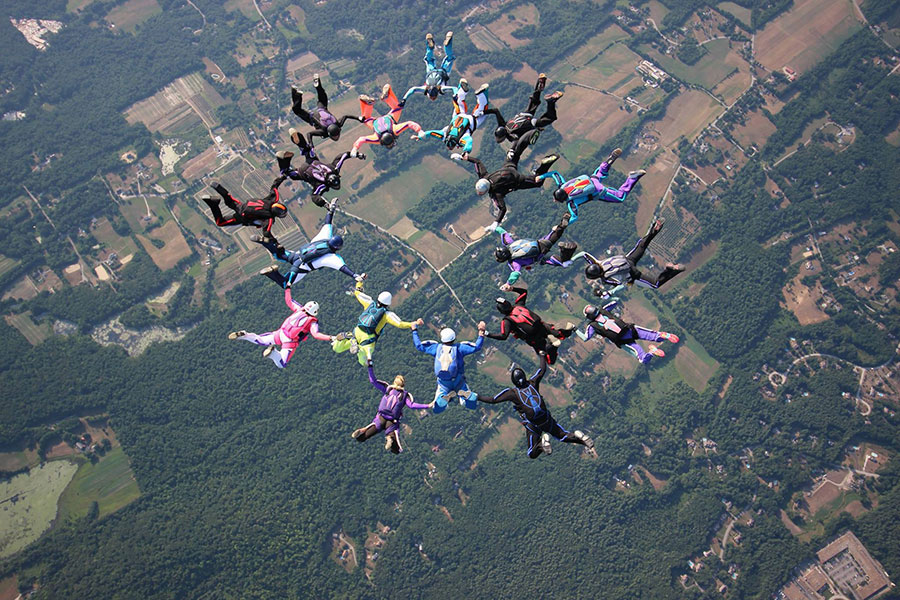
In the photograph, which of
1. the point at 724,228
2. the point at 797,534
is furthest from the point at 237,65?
the point at 797,534

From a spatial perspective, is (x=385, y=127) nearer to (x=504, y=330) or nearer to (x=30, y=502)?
(x=504, y=330)

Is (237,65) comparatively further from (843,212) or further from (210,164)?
(843,212)

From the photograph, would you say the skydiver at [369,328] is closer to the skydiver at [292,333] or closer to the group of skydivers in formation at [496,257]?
the group of skydivers in formation at [496,257]

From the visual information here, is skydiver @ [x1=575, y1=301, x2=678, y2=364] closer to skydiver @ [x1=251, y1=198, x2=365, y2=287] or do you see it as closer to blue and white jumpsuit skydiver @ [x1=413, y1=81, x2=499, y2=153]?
blue and white jumpsuit skydiver @ [x1=413, y1=81, x2=499, y2=153]

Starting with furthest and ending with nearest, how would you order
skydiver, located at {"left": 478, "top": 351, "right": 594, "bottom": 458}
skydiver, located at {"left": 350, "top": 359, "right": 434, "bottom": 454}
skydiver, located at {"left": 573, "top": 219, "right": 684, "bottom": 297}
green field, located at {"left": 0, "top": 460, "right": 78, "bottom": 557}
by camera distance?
green field, located at {"left": 0, "top": 460, "right": 78, "bottom": 557} < skydiver, located at {"left": 573, "top": 219, "right": 684, "bottom": 297} < skydiver, located at {"left": 478, "top": 351, "right": 594, "bottom": 458} < skydiver, located at {"left": 350, "top": 359, "right": 434, "bottom": 454}

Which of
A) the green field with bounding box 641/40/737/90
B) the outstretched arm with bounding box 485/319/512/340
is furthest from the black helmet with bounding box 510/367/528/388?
the green field with bounding box 641/40/737/90

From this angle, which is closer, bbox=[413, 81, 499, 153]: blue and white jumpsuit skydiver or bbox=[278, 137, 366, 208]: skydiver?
bbox=[278, 137, 366, 208]: skydiver
